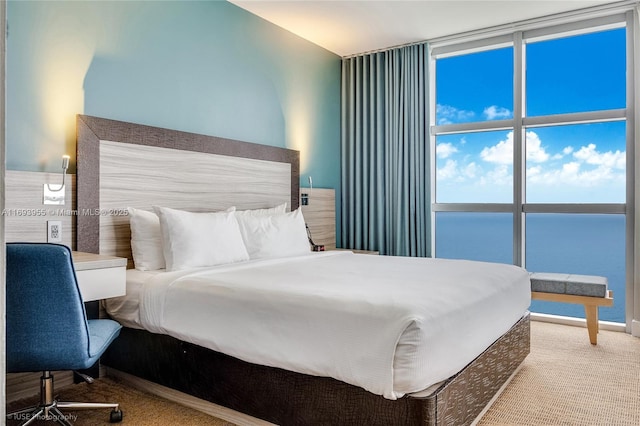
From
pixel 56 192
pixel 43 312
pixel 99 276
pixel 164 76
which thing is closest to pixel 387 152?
pixel 164 76

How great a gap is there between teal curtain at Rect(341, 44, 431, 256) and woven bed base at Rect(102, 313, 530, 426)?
210cm

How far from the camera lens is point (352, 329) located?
1.71 meters

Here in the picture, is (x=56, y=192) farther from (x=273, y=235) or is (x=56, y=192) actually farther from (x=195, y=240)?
(x=273, y=235)

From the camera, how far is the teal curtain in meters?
4.65

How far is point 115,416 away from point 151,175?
5.00ft

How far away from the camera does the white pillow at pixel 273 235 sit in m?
3.26

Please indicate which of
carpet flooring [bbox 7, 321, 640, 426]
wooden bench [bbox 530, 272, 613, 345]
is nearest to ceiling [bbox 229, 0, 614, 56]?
wooden bench [bbox 530, 272, 613, 345]

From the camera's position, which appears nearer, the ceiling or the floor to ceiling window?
the ceiling

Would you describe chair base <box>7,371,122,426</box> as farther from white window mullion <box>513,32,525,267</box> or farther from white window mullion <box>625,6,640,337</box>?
white window mullion <box>625,6,640,337</box>

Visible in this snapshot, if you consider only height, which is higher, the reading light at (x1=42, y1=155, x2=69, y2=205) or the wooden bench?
the reading light at (x1=42, y1=155, x2=69, y2=205)

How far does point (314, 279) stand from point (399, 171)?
2673 millimetres

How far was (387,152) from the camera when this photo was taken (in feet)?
15.9

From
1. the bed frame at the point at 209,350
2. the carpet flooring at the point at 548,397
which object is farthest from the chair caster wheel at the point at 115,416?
the bed frame at the point at 209,350

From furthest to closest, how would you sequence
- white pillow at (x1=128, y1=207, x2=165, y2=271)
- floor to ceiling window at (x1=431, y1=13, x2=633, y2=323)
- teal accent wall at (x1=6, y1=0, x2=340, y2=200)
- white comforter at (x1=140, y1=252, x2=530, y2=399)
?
floor to ceiling window at (x1=431, y1=13, x2=633, y2=323) < white pillow at (x1=128, y1=207, x2=165, y2=271) < teal accent wall at (x1=6, y1=0, x2=340, y2=200) < white comforter at (x1=140, y1=252, x2=530, y2=399)
